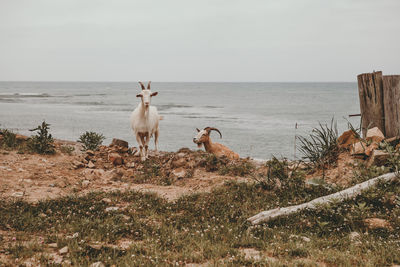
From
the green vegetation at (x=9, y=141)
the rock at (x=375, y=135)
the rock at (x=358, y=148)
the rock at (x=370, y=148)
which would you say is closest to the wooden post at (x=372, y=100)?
the rock at (x=375, y=135)

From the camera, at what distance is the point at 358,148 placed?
925 cm

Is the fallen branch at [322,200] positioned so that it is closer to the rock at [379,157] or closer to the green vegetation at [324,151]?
the rock at [379,157]

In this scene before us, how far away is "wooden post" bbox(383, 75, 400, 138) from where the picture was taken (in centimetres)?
930

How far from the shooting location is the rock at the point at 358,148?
9.11 metres

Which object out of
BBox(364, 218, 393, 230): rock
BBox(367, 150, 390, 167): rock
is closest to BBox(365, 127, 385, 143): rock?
BBox(367, 150, 390, 167): rock

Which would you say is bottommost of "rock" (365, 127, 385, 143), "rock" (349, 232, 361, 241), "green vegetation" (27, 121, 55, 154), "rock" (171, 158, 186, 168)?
"rock" (349, 232, 361, 241)

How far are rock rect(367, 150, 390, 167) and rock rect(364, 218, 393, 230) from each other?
8.26 ft

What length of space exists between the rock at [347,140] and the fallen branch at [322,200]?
246 centimetres

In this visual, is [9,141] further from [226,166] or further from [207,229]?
[207,229]

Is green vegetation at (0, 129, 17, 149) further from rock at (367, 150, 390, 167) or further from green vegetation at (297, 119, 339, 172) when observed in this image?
rock at (367, 150, 390, 167)

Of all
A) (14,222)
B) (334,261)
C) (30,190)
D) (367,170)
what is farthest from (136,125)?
(334,261)

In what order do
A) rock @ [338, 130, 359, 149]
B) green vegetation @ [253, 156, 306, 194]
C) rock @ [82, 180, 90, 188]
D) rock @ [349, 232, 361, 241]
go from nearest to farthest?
rock @ [349, 232, 361, 241]
green vegetation @ [253, 156, 306, 194]
rock @ [82, 180, 90, 188]
rock @ [338, 130, 359, 149]

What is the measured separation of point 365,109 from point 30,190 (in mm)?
9130

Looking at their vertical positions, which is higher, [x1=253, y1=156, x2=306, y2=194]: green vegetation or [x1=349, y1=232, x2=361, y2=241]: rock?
[x1=253, y1=156, x2=306, y2=194]: green vegetation
